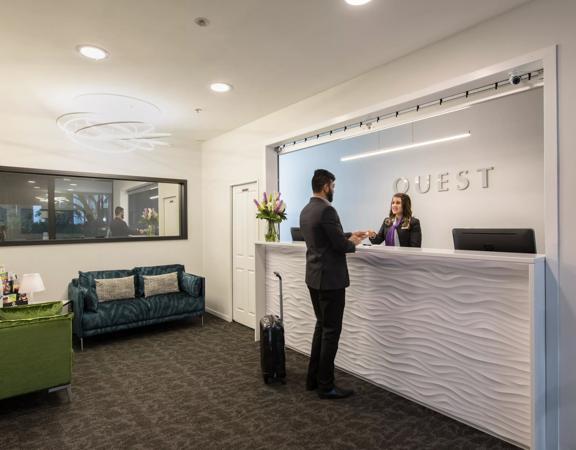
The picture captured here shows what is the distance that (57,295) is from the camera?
16.2ft

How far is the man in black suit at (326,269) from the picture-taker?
2.86 metres

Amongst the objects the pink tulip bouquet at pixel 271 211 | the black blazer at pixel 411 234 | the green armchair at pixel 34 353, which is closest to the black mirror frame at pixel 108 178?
the green armchair at pixel 34 353

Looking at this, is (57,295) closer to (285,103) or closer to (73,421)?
(73,421)

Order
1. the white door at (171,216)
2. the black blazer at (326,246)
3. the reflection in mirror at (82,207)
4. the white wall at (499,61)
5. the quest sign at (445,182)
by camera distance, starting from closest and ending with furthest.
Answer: the white wall at (499,61) < the black blazer at (326,246) < the quest sign at (445,182) < the reflection in mirror at (82,207) < the white door at (171,216)

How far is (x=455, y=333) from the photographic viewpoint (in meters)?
2.61

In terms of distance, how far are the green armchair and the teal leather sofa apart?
1.37m

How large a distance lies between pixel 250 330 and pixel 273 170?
86.3 inches

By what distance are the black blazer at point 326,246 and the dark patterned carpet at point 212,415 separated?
956 mm

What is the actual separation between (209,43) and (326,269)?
199cm

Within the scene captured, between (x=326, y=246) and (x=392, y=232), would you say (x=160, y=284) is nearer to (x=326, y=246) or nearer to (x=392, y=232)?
(x=326, y=246)

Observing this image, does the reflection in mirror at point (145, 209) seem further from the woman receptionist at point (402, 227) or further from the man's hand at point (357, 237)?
the man's hand at point (357, 237)

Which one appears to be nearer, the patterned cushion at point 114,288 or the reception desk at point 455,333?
the reception desk at point 455,333

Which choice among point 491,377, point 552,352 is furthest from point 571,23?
point 491,377

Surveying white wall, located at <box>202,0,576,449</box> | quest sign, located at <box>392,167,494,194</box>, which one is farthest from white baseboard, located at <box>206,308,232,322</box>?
quest sign, located at <box>392,167,494,194</box>
